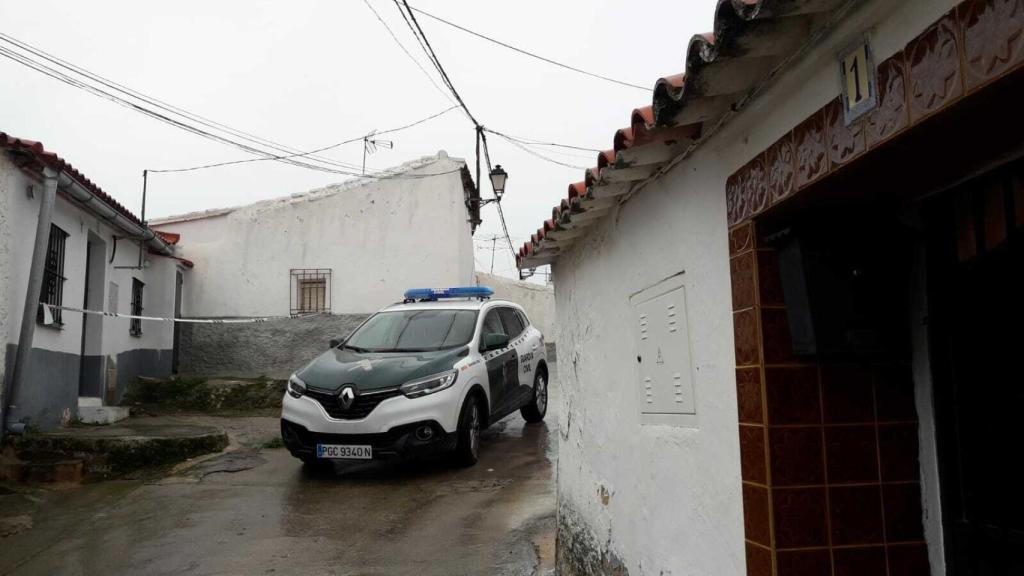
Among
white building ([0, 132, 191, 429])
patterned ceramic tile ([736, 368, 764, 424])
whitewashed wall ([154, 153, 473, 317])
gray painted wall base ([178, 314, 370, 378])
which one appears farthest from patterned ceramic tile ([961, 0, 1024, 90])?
whitewashed wall ([154, 153, 473, 317])

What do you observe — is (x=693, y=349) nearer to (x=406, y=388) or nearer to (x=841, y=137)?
(x=841, y=137)

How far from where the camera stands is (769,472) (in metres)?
2.34

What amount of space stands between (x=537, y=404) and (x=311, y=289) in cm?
720

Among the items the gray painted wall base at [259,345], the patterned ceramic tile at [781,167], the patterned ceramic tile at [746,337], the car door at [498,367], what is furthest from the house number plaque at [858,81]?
the gray painted wall base at [259,345]

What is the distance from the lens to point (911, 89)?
5.57 ft

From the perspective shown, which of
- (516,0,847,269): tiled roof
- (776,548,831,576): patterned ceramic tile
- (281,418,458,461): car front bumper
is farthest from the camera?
(281,418,458,461): car front bumper

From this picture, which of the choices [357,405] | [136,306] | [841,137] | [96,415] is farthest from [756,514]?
[136,306]

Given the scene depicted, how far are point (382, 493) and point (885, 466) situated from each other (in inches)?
219

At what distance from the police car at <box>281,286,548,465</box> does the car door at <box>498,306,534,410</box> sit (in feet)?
0.17

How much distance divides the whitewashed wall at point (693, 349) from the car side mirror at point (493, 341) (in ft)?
12.4

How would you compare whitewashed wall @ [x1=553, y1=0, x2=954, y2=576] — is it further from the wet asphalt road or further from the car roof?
the car roof

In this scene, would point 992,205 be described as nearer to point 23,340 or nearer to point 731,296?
point 731,296

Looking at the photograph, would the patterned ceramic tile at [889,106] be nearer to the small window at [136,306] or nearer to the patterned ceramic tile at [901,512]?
the patterned ceramic tile at [901,512]

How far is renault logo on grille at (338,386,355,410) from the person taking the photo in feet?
24.6
